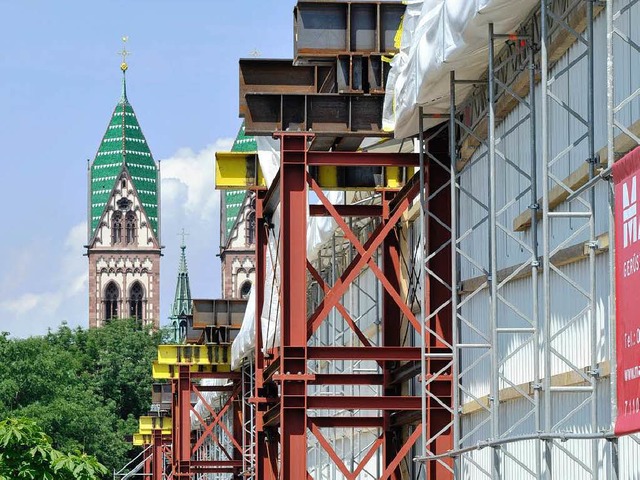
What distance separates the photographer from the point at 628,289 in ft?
42.2

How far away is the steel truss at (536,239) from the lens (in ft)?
55.7

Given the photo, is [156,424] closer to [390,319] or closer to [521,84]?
[390,319]

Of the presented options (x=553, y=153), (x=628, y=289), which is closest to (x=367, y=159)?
(x=553, y=153)

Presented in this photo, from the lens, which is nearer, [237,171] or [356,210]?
[356,210]

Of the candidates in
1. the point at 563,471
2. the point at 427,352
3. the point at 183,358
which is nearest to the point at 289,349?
the point at 427,352

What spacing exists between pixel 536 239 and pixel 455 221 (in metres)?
3.53

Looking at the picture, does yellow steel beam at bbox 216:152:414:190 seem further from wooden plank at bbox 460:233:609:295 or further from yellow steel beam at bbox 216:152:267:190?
wooden plank at bbox 460:233:609:295

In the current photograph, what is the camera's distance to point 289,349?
80.2 feet

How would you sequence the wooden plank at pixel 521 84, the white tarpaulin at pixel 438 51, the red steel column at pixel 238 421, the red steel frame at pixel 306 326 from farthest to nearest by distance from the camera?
the red steel column at pixel 238 421, the red steel frame at pixel 306 326, the white tarpaulin at pixel 438 51, the wooden plank at pixel 521 84

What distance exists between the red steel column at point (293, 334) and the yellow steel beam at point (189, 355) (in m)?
25.7

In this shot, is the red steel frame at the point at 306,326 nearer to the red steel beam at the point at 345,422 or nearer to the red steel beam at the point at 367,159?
the red steel beam at the point at 367,159

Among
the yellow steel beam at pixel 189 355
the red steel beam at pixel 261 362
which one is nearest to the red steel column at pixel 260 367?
the red steel beam at pixel 261 362

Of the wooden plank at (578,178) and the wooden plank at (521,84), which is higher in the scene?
the wooden plank at (521,84)

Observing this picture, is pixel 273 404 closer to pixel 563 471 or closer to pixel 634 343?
pixel 563 471
